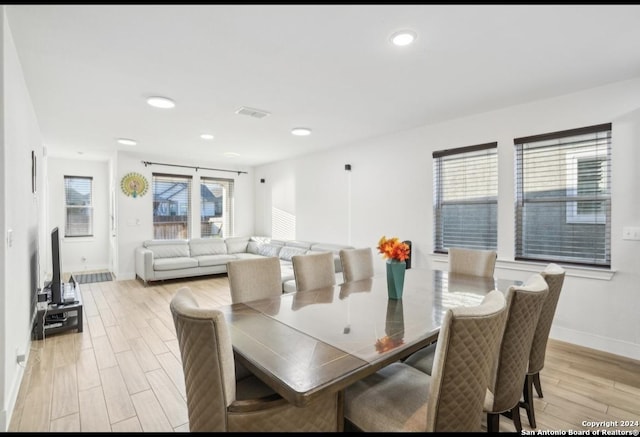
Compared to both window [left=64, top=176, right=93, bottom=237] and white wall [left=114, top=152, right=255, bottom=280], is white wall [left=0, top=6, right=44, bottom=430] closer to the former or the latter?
white wall [left=114, top=152, right=255, bottom=280]

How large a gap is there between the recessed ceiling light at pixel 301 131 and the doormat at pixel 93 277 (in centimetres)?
475

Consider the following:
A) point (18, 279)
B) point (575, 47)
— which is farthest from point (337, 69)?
point (18, 279)

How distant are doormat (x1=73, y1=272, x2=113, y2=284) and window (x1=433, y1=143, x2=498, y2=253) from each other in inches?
244

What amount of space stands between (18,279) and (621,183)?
5.06 metres

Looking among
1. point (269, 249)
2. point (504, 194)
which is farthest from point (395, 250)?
point (269, 249)

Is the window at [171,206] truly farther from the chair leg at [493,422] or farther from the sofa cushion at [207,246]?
the chair leg at [493,422]

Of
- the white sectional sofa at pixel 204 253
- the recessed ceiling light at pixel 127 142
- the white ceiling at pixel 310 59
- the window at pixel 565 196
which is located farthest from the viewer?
the white sectional sofa at pixel 204 253

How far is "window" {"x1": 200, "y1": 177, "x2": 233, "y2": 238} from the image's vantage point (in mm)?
7090

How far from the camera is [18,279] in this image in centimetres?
235

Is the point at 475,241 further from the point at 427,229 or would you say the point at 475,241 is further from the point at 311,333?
the point at 311,333

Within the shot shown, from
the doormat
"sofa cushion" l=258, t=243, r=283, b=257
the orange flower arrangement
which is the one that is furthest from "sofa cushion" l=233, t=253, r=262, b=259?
the orange flower arrangement

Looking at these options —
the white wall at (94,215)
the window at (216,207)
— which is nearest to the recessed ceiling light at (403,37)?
the window at (216,207)

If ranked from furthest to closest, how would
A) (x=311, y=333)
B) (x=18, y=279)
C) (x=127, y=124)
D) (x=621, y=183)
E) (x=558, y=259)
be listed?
(x=127, y=124)
(x=558, y=259)
(x=621, y=183)
(x=18, y=279)
(x=311, y=333)

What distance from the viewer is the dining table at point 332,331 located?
3.74 feet
